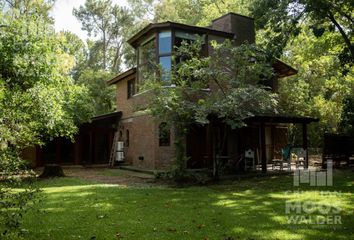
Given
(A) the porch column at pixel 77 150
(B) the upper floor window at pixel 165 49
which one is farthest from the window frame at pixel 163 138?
(A) the porch column at pixel 77 150

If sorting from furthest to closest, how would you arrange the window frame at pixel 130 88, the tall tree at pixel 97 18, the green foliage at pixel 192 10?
the tall tree at pixel 97 18, the green foliage at pixel 192 10, the window frame at pixel 130 88

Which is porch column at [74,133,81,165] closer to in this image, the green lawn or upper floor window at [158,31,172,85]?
upper floor window at [158,31,172,85]

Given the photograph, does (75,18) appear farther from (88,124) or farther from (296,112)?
Answer: (296,112)

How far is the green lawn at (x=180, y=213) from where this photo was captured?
658cm

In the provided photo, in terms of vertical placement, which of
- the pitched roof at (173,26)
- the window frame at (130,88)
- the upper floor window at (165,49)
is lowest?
the window frame at (130,88)

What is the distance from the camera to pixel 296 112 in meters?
30.5

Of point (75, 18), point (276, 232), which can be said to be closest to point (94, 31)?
point (75, 18)

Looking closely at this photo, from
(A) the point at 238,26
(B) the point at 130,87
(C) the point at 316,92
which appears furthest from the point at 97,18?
(A) the point at 238,26

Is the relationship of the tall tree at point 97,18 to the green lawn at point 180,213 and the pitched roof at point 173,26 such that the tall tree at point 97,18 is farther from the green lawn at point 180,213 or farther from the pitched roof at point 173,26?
the green lawn at point 180,213

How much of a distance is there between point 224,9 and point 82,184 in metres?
27.6

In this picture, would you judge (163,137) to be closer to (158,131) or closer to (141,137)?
(158,131)

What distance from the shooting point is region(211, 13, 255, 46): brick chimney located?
19.5 meters

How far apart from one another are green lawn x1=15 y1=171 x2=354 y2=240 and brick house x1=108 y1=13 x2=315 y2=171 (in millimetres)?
4598

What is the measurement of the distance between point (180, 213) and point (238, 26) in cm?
1409
